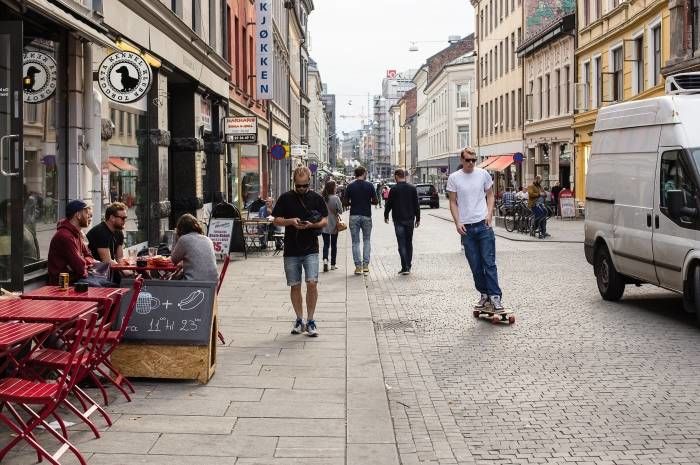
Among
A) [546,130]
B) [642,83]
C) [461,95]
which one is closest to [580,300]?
[642,83]

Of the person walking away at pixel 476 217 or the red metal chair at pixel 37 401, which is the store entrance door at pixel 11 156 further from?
the person walking away at pixel 476 217

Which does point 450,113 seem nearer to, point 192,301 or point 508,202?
point 508,202

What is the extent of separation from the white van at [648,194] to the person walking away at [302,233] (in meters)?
3.93

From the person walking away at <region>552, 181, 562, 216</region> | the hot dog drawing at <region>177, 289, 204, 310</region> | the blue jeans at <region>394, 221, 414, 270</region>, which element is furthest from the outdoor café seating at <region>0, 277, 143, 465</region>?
the person walking away at <region>552, 181, 562, 216</region>

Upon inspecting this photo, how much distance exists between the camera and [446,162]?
84.8 metres

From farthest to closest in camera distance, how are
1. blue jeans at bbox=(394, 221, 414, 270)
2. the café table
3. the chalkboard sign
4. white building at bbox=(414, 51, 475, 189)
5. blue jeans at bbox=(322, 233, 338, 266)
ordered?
white building at bbox=(414, 51, 475, 189) < blue jeans at bbox=(322, 233, 338, 266) < blue jeans at bbox=(394, 221, 414, 270) < the café table < the chalkboard sign

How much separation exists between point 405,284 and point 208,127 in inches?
389

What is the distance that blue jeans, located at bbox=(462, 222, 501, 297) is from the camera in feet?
35.4

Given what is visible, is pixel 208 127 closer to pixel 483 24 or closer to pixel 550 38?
pixel 550 38

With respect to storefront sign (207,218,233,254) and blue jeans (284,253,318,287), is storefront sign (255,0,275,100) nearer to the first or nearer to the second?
storefront sign (207,218,233,254)

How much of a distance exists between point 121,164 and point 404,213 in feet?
15.7

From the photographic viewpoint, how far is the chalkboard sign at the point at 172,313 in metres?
7.35

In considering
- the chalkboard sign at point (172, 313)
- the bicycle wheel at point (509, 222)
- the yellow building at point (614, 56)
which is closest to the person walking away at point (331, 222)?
the chalkboard sign at point (172, 313)

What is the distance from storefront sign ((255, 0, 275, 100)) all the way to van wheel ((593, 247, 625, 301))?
22231mm
